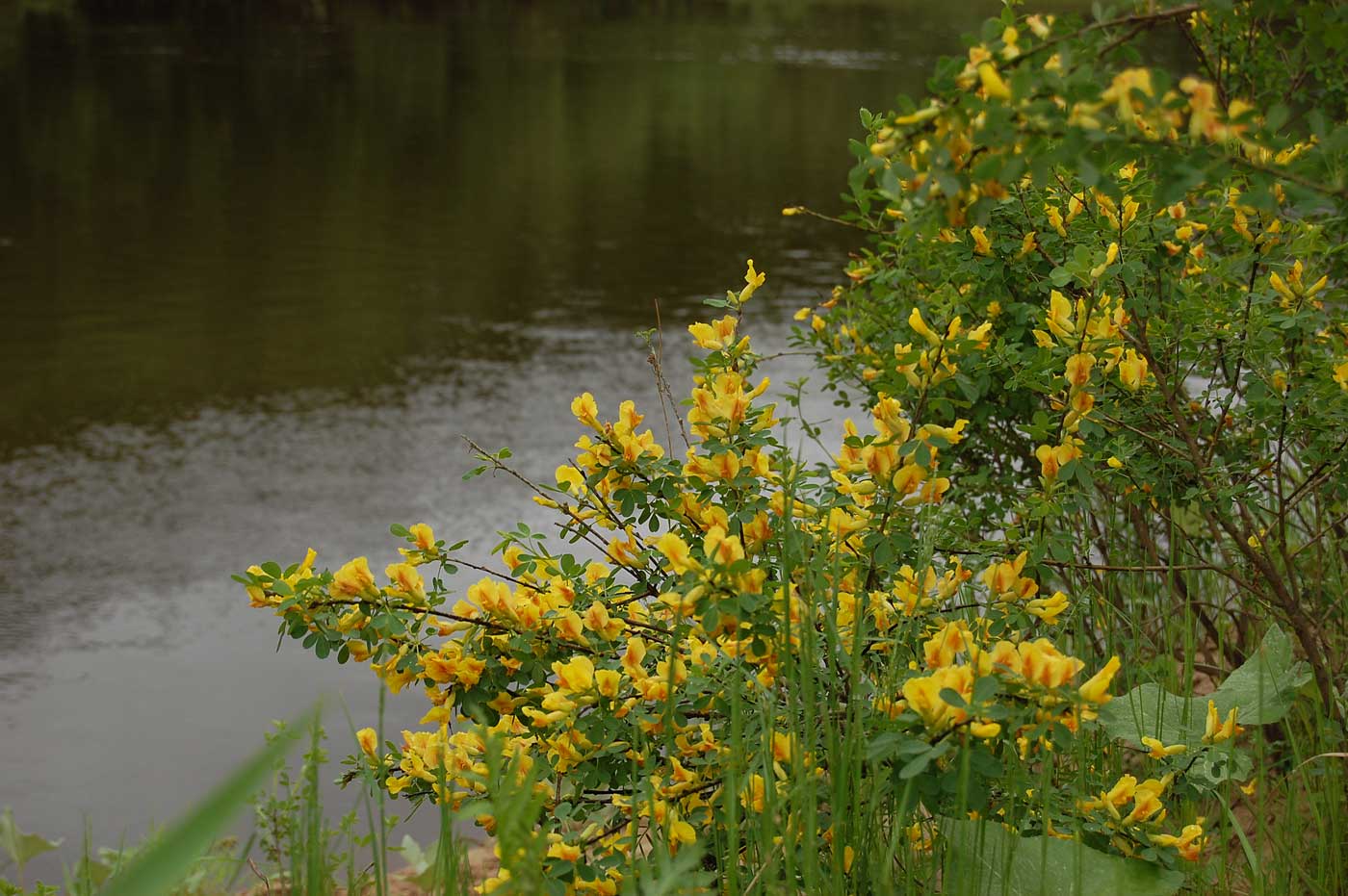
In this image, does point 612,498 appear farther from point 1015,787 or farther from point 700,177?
point 700,177

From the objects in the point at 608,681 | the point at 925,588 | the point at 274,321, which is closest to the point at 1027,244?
the point at 925,588

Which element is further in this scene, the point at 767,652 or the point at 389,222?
the point at 389,222

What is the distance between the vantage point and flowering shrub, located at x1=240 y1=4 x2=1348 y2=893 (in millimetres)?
1390

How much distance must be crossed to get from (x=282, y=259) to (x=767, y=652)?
963 centimetres

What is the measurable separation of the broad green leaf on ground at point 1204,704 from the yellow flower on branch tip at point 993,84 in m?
1.09

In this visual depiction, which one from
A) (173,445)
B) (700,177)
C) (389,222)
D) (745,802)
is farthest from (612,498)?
(700,177)

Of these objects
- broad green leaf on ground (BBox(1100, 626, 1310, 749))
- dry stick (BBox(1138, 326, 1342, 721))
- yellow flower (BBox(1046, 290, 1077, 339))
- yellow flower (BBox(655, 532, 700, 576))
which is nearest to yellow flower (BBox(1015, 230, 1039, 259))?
dry stick (BBox(1138, 326, 1342, 721))

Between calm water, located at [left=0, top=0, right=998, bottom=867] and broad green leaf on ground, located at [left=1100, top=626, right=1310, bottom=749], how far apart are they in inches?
107

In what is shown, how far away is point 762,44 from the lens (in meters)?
32.7

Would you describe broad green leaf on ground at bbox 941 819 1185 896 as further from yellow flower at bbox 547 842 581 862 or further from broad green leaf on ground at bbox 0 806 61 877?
broad green leaf on ground at bbox 0 806 61 877

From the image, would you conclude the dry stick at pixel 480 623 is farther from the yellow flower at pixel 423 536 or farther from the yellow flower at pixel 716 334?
the yellow flower at pixel 716 334

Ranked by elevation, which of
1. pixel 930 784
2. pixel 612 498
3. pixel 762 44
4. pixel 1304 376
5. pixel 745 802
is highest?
pixel 762 44

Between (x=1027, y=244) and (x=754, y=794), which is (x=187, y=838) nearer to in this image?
(x=754, y=794)

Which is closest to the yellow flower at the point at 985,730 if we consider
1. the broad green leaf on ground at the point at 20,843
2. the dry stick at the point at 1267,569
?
the dry stick at the point at 1267,569
